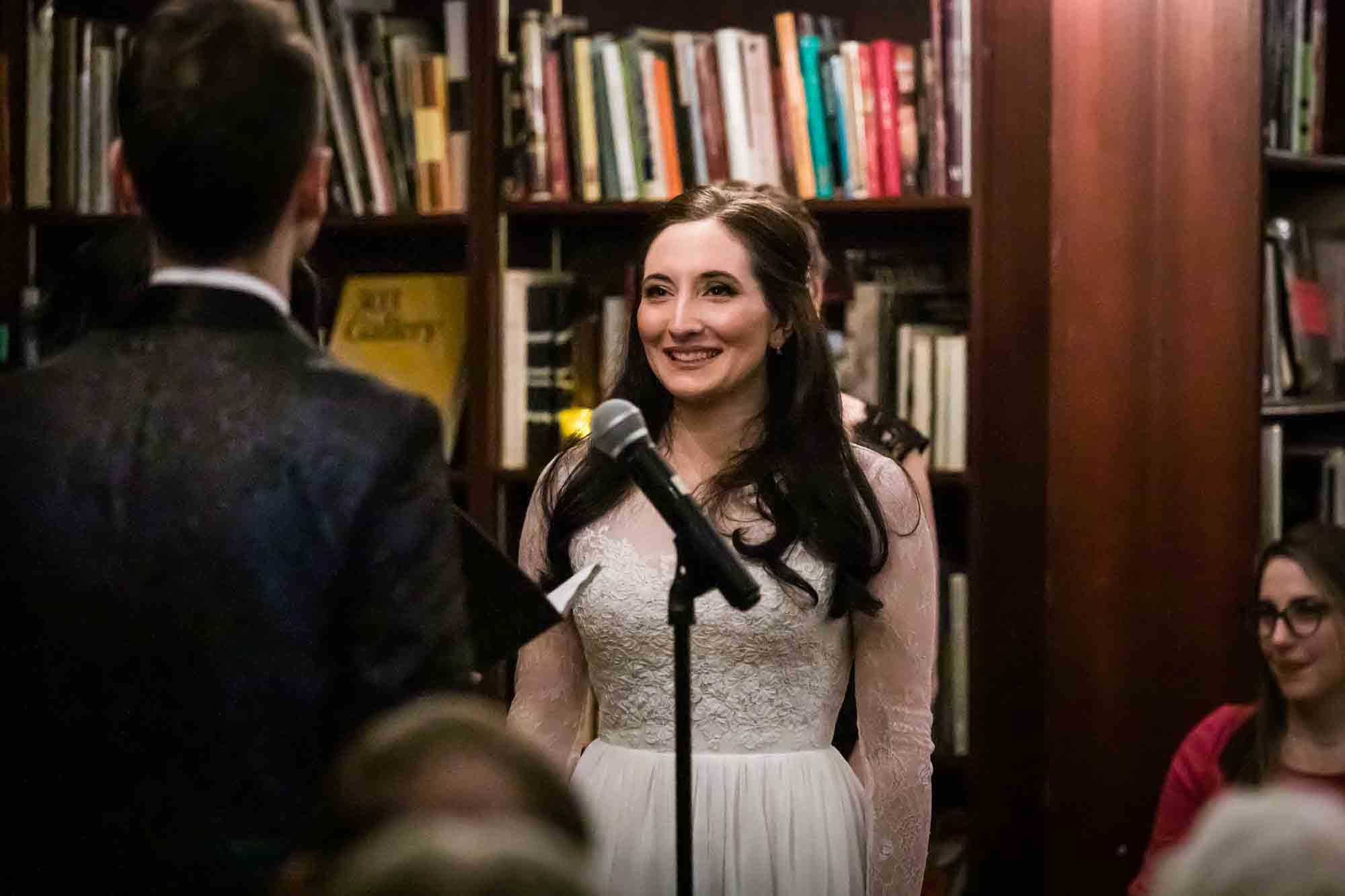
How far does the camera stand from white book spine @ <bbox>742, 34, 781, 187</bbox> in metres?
2.80

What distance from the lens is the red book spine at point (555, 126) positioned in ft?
9.34

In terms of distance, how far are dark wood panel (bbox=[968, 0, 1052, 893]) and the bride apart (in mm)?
868

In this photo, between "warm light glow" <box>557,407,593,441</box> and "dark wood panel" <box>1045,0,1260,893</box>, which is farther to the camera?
"warm light glow" <box>557,407,593,441</box>

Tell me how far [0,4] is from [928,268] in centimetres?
172

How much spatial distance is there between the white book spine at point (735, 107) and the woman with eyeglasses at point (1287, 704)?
106cm

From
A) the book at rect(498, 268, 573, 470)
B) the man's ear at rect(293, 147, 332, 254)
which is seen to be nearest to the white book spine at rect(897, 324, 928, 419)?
the book at rect(498, 268, 573, 470)

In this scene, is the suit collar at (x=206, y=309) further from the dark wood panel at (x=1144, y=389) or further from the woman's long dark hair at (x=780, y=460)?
the dark wood panel at (x=1144, y=389)

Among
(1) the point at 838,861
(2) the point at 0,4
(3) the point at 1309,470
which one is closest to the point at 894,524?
(1) the point at 838,861

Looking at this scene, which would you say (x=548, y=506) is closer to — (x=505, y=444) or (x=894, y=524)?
(x=894, y=524)

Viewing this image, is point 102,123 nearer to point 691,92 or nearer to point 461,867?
point 691,92

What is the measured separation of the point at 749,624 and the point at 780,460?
0.64 ft

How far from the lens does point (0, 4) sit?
296 cm

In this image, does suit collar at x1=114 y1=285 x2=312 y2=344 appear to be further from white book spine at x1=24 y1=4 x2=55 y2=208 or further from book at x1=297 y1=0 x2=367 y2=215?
white book spine at x1=24 y1=4 x2=55 y2=208

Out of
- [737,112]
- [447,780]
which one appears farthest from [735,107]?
[447,780]
